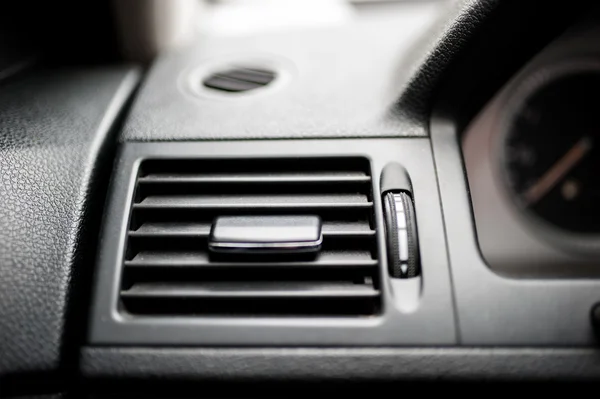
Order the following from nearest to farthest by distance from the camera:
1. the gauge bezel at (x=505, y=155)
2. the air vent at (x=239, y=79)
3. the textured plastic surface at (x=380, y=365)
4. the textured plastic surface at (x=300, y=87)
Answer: the textured plastic surface at (x=380, y=365), the textured plastic surface at (x=300, y=87), the air vent at (x=239, y=79), the gauge bezel at (x=505, y=155)

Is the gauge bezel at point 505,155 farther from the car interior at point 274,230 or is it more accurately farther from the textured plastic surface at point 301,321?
the textured plastic surface at point 301,321

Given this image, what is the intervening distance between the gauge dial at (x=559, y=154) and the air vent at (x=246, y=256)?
617 millimetres

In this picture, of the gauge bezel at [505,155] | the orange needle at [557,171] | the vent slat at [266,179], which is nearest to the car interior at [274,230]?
the vent slat at [266,179]

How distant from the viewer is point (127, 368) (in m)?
0.68

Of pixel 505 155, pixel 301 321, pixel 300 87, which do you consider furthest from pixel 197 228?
pixel 505 155

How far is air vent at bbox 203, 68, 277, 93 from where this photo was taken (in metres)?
0.92

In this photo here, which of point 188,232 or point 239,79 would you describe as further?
point 239,79

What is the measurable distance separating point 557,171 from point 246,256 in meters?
0.83

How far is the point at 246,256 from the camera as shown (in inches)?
28.1

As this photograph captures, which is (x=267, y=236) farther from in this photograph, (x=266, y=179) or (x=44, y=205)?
(x=44, y=205)

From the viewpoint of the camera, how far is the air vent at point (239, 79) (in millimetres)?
916

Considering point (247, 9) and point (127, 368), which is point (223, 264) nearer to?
point (127, 368)

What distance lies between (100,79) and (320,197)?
0.44m

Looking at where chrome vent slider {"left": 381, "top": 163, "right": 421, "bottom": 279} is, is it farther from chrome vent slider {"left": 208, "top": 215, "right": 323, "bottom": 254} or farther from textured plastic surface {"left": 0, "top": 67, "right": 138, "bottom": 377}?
textured plastic surface {"left": 0, "top": 67, "right": 138, "bottom": 377}
